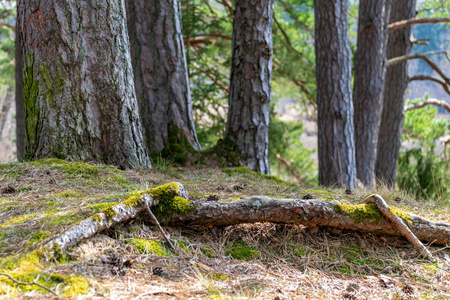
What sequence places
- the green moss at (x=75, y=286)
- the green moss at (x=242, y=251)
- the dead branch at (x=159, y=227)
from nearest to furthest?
the green moss at (x=75, y=286), the dead branch at (x=159, y=227), the green moss at (x=242, y=251)

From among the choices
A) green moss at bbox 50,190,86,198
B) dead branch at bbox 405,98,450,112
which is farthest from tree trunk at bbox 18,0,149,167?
dead branch at bbox 405,98,450,112

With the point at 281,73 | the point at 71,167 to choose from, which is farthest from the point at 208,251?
the point at 281,73

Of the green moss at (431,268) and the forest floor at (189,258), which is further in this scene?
the green moss at (431,268)

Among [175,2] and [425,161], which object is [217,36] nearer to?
[175,2]

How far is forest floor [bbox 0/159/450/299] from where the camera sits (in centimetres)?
164

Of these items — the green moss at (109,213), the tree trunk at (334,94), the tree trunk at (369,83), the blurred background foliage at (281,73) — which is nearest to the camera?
the green moss at (109,213)

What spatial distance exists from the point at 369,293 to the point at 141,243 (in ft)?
4.19

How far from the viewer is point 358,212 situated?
255 centimetres

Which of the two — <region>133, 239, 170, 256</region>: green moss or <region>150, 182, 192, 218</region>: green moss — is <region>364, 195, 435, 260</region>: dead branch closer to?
<region>150, 182, 192, 218</region>: green moss

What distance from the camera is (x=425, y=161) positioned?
32.1ft

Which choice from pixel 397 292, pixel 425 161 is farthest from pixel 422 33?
pixel 397 292

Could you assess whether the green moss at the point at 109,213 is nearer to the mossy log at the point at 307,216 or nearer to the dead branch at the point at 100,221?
the dead branch at the point at 100,221

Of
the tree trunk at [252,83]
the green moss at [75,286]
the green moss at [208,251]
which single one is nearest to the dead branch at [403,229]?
the green moss at [208,251]

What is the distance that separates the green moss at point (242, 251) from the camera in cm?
226
